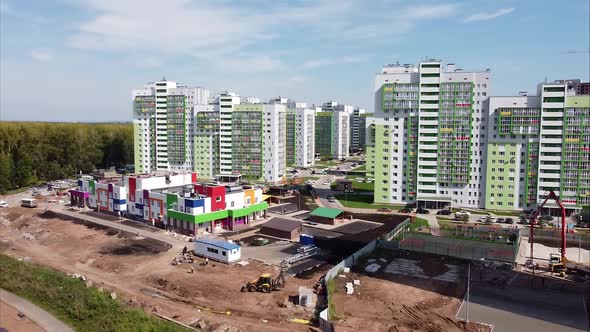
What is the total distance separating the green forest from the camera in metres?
83.5

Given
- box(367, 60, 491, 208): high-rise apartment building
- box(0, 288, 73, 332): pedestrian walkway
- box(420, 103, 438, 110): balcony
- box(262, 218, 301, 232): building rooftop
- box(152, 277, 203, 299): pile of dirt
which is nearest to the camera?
box(0, 288, 73, 332): pedestrian walkway

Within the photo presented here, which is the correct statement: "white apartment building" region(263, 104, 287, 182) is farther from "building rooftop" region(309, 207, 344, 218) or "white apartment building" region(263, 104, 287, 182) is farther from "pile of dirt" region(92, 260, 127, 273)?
"pile of dirt" region(92, 260, 127, 273)

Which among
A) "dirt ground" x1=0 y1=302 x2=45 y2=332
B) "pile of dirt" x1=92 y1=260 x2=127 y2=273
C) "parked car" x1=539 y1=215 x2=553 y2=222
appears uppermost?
"parked car" x1=539 y1=215 x2=553 y2=222

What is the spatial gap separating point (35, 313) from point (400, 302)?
84.1ft

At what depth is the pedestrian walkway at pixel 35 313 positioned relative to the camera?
30.6 m

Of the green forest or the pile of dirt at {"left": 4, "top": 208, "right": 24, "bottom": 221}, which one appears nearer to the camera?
the pile of dirt at {"left": 4, "top": 208, "right": 24, "bottom": 221}

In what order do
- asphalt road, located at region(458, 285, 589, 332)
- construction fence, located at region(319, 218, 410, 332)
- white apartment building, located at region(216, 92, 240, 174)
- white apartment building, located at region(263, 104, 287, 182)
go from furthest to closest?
white apartment building, located at region(216, 92, 240, 174), white apartment building, located at region(263, 104, 287, 182), asphalt road, located at region(458, 285, 589, 332), construction fence, located at region(319, 218, 410, 332)

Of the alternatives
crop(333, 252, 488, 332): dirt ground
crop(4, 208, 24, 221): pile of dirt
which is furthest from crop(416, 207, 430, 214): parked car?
crop(4, 208, 24, 221): pile of dirt

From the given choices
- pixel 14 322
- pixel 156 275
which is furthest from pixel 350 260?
pixel 14 322

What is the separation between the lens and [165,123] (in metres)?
93.0

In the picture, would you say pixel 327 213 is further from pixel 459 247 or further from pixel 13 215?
pixel 13 215

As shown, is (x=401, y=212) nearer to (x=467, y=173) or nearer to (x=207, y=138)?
(x=467, y=173)

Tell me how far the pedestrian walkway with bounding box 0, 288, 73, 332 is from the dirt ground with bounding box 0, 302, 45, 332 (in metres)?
0.28

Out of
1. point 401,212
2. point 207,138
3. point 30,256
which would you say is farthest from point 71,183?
point 401,212
